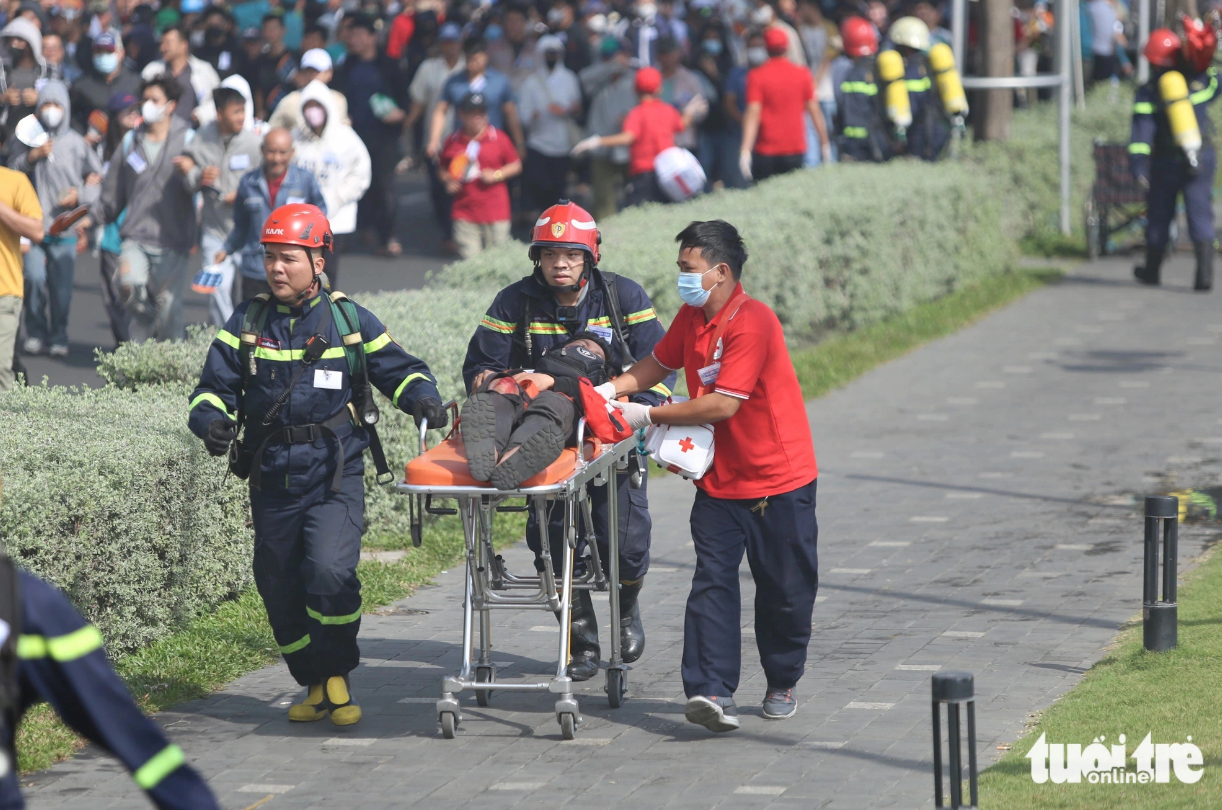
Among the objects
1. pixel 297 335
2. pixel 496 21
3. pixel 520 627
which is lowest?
pixel 520 627

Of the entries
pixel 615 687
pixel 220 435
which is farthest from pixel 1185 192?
pixel 220 435

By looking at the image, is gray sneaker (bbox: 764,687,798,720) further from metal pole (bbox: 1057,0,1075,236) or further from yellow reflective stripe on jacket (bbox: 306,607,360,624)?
metal pole (bbox: 1057,0,1075,236)

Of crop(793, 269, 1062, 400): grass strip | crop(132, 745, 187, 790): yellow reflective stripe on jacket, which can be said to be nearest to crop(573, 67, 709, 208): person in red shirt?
crop(793, 269, 1062, 400): grass strip

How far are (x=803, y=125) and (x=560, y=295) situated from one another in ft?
36.4

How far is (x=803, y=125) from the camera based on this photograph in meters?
17.0

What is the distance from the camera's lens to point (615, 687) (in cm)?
627

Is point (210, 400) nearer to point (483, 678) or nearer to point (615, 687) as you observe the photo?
point (483, 678)

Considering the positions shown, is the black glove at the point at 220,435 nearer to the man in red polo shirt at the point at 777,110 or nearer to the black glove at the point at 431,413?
the black glove at the point at 431,413

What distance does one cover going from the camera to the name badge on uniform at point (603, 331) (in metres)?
6.49

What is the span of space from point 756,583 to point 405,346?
3434 millimetres

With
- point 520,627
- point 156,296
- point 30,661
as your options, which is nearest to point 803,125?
point 156,296

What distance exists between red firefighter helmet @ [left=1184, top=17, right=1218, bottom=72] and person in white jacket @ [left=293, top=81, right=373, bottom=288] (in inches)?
308

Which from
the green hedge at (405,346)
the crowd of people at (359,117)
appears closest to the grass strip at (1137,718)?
the green hedge at (405,346)

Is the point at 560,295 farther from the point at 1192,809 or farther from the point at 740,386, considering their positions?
the point at 1192,809
